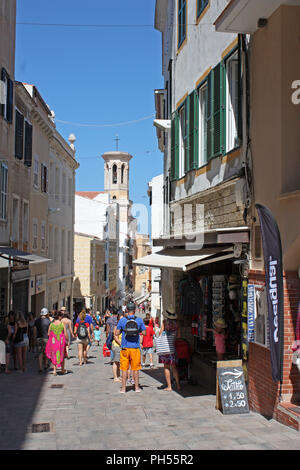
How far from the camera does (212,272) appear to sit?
44.2ft

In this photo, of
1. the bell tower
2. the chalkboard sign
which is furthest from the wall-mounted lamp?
the bell tower

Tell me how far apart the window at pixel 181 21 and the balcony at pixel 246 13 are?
5944 mm

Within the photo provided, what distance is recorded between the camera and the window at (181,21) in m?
14.6

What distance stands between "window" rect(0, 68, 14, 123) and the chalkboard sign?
463 inches

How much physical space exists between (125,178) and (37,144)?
65233mm

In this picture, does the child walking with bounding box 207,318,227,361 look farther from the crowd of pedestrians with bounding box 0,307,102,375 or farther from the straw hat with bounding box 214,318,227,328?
the crowd of pedestrians with bounding box 0,307,102,375

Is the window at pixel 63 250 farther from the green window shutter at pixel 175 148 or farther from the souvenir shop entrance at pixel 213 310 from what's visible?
the souvenir shop entrance at pixel 213 310

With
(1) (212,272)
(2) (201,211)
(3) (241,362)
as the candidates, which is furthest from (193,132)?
(3) (241,362)

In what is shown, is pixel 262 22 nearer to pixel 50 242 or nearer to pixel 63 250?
pixel 50 242

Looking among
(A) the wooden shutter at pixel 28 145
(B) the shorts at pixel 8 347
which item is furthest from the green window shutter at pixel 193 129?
(A) the wooden shutter at pixel 28 145

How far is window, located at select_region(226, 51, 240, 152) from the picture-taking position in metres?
10.5

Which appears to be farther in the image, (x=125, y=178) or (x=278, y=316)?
(x=125, y=178)

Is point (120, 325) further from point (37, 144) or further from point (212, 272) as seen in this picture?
point (37, 144)
